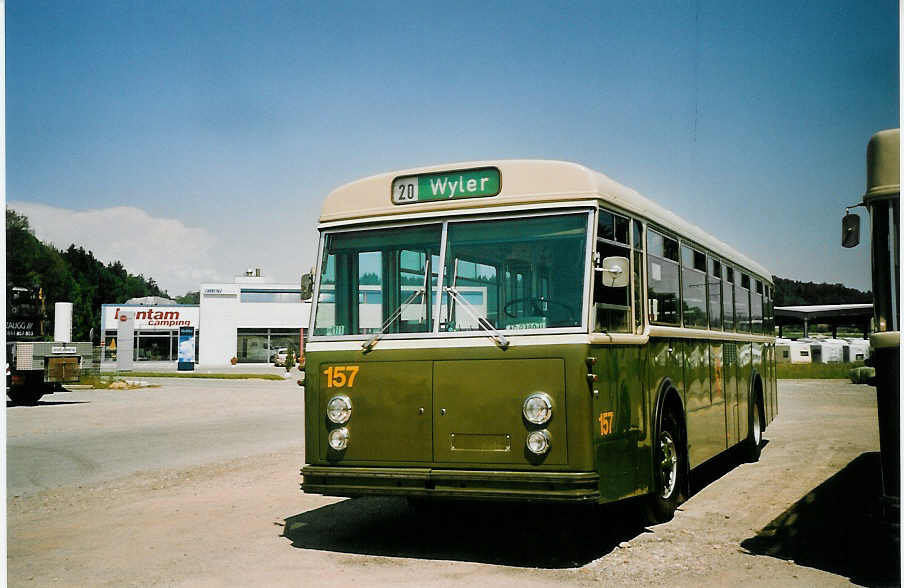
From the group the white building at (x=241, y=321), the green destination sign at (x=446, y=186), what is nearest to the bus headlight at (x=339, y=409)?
the green destination sign at (x=446, y=186)

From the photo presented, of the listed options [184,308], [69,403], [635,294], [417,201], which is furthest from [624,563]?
[184,308]

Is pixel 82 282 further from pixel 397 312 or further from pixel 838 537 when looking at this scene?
pixel 838 537

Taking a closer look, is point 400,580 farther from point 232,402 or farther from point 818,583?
point 232,402

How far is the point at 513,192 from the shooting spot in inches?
274

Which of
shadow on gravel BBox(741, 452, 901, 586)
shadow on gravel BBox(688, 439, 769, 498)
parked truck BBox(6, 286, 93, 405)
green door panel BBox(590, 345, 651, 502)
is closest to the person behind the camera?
shadow on gravel BBox(741, 452, 901, 586)

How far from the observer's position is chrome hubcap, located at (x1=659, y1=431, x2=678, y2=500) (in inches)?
313

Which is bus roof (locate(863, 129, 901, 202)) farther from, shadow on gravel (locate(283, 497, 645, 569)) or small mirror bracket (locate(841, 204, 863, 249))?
shadow on gravel (locate(283, 497, 645, 569))

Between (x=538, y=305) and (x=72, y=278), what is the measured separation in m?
55.3

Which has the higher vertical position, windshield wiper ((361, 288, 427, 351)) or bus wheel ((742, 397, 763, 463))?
windshield wiper ((361, 288, 427, 351))

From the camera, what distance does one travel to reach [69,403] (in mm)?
26156

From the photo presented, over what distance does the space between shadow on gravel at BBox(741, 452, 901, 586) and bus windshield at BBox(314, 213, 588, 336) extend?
237cm

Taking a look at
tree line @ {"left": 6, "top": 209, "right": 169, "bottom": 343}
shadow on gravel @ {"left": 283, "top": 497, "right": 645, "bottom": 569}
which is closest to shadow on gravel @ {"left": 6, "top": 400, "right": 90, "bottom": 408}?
tree line @ {"left": 6, "top": 209, "right": 169, "bottom": 343}

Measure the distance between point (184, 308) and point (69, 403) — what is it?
127ft

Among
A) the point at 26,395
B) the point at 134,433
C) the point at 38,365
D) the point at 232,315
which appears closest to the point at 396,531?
the point at 134,433
